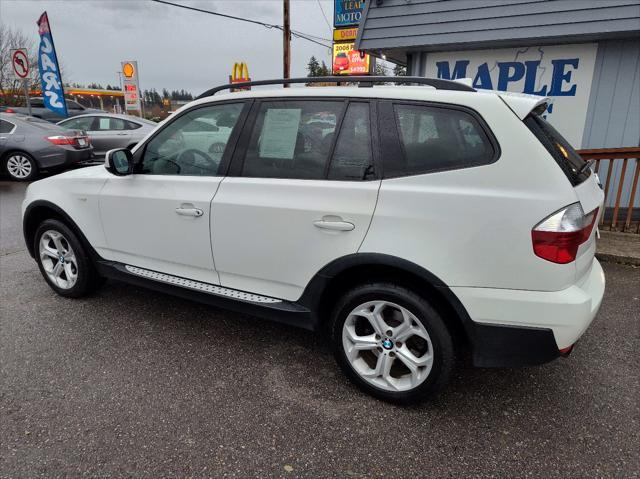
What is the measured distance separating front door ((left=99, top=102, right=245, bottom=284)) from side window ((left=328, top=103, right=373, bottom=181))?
765mm

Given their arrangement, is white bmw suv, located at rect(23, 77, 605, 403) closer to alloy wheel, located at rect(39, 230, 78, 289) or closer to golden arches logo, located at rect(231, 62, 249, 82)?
alloy wheel, located at rect(39, 230, 78, 289)

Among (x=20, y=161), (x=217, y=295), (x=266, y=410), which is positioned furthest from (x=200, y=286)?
(x=20, y=161)

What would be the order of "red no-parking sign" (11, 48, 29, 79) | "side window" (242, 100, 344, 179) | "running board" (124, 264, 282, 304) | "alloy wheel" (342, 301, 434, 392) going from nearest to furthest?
"alloy wheel" (342, 301, 434, 392) < "side window" (242, 100, 344, 179) < "running board" (124, 264, 282, 304) < "red no-parking sign" (11, 48, 29, 79)

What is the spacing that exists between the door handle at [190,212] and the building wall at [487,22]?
4.83 meters

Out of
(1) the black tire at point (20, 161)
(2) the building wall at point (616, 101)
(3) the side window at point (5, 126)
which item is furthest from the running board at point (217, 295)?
(3) the side window at point (5, 126)

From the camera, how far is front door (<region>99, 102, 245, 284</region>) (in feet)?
Result: 9.27

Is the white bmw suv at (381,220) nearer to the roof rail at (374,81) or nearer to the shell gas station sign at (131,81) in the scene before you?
the roof rail at (374,81)

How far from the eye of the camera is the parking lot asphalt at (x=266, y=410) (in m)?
2.05

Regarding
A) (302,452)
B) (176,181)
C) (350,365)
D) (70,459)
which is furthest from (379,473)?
(176,181)

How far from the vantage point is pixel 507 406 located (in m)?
2.44

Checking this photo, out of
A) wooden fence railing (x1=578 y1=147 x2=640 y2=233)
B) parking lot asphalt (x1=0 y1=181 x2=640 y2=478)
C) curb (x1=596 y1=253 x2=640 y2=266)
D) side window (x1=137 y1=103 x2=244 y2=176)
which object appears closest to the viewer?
parking lot asphalt (x1=0 y1=181 x2=640 y2=478)

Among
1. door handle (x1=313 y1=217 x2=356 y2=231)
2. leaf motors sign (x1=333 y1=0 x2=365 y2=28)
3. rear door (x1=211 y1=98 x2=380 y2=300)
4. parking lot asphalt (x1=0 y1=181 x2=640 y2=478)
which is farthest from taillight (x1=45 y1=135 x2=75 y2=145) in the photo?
leaf motors sign (x1=333 y1=0 x2=365 y2=28)

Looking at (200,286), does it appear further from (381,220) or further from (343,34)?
Answer: (343,34)

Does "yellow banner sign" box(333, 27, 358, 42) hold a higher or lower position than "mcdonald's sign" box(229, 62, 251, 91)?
higher
